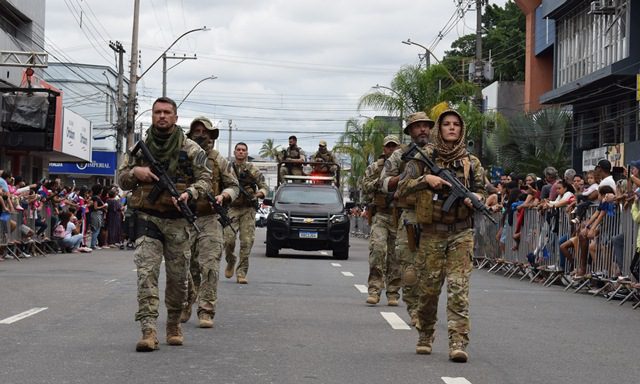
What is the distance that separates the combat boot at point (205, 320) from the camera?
1110cm

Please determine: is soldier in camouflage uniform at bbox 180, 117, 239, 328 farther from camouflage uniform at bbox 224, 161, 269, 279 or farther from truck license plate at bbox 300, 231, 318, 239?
truck license plate at bbox 300, 231, 318, 239

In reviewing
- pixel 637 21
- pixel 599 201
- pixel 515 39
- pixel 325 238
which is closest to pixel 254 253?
pixel 325 238

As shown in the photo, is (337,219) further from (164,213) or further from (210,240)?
(164,213)

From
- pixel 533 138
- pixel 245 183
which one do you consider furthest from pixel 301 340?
pixel 533 138

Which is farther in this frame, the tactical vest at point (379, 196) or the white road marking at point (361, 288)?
the white road marking at point (361, 288)

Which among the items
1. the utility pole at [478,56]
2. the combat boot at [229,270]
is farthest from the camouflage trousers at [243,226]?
the utility pole at [478,56]

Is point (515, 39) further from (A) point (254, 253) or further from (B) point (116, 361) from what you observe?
(B) point (116, 361)

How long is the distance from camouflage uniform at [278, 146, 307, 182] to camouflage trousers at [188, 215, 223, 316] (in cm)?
1917

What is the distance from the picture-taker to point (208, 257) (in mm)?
11492

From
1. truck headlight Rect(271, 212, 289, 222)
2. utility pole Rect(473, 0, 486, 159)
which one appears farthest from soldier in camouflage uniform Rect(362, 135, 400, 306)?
utility pole Rect(473, 0, 486, 159)

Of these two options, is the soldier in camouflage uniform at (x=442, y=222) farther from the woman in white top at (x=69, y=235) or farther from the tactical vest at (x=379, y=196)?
the woman in white top at (x=69, y=235)

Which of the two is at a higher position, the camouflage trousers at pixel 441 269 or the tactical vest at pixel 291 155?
the tactical vest at pixel 291 155

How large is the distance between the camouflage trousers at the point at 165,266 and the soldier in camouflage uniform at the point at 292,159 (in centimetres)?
2091

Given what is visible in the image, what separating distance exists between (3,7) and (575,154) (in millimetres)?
22396
